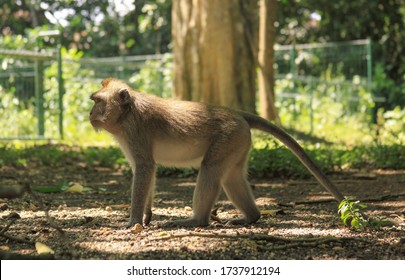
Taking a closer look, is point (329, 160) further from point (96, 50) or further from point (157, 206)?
point (96, 50)

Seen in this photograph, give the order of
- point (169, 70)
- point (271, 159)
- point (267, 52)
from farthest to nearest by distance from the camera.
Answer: point (169, 70), point (267, 52), point (271, 159)

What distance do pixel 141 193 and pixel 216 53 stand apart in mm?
8032

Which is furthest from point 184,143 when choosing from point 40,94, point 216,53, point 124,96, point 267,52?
point 267,52

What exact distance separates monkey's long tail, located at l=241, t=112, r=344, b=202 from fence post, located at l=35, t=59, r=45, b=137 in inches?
378

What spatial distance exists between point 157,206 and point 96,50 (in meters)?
23.2

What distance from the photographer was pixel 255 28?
14688 millimetres

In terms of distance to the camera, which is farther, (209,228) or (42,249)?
(209,228)

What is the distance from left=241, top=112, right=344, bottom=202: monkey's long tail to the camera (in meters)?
6.52

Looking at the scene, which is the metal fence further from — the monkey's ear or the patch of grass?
the monkey's ear

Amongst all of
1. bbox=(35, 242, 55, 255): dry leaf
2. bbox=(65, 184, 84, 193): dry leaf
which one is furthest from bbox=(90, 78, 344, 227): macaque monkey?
bbox=(65, 184, 84, 193): dry leaf

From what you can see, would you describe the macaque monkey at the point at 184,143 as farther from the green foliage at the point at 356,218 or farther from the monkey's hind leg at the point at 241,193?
the green foliage at the point at 356,218

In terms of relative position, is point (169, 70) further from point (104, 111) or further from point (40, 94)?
point (104, 111)

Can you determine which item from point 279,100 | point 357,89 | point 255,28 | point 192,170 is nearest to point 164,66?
point 279,100

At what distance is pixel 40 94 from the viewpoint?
1614 centimetres
